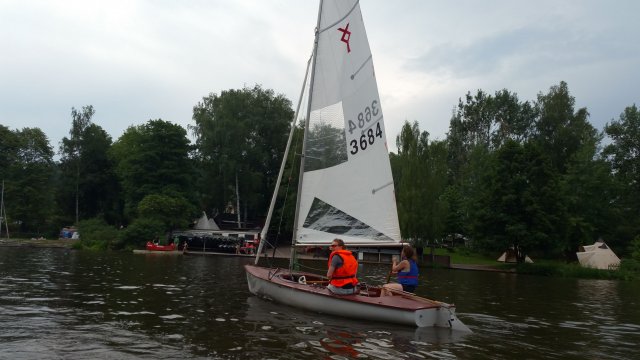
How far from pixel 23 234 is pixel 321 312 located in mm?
65186

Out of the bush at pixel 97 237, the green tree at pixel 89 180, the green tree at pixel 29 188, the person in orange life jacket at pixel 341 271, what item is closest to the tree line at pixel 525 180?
the bush at pixel 97 237

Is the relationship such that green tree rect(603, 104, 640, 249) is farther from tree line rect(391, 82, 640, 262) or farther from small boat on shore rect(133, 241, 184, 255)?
small boat on shore rect(133, 241, 184, 255)

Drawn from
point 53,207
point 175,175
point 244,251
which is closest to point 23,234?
point 53,207

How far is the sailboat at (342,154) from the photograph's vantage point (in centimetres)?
1611

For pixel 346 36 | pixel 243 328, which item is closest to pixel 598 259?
pixel 346 36

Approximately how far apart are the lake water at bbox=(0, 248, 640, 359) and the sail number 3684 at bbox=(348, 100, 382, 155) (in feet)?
18.0

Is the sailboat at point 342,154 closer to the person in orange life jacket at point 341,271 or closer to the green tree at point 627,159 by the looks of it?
the person in orange life jacket at point 341,271

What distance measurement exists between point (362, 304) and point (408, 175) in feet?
114

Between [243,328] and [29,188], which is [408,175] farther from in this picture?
[29,188]

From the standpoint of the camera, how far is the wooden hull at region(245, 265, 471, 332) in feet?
42.4

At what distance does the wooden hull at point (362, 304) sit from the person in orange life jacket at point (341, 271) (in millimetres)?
227

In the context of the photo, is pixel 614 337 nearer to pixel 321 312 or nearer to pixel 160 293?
pixel 321 312

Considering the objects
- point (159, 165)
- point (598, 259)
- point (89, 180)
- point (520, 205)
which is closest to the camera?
point (598, 259)

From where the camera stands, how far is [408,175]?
47688mm
